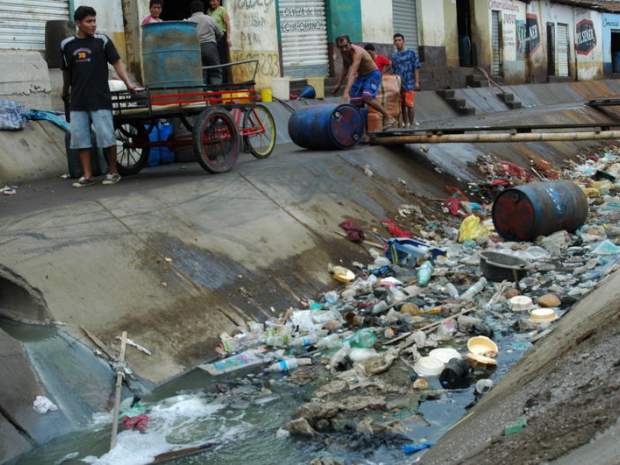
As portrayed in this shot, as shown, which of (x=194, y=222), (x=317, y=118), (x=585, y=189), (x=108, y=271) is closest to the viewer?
(x=108, y=271)

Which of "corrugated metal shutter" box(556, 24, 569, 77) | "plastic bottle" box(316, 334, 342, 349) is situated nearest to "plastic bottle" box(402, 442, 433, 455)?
"plastic bottle" box(316, 334, 342, 349)

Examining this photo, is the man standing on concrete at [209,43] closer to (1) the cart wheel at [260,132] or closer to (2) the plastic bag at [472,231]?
(1) the cart wheel at [260,132]

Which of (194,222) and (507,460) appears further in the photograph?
(194,222)

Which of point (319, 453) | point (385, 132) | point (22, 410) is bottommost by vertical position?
point (319, 453)

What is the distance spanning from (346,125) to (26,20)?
4.59 meters

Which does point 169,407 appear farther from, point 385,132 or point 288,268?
point 385,132

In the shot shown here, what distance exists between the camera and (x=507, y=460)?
9.34 feet

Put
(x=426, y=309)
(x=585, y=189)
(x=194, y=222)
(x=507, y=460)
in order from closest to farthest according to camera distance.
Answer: (x=507, y=460)
(x=426, y=309)
(x=194, y=222)
(x=585, y=189)

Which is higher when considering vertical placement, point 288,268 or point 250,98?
point 250,98

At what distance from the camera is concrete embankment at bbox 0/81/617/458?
214 inches

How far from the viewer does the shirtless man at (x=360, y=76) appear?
10625 millimetres

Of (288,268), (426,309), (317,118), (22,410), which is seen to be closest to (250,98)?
(317,118)

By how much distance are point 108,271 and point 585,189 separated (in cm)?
779

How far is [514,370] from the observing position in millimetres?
4473
